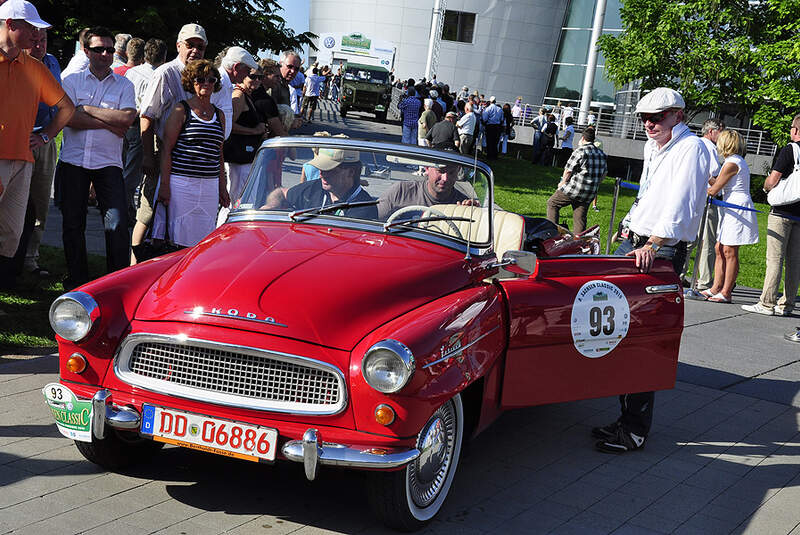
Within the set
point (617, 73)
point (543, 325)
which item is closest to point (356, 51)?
point (617, 73)

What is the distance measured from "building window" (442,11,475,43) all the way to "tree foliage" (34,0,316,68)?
37957mm

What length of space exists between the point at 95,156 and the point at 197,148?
3.09 feet

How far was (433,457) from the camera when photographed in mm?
4355

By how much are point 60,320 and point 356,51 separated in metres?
54.7

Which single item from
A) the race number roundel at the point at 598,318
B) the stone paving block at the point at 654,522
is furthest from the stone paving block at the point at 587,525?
the race number roundel at the point at 598,318

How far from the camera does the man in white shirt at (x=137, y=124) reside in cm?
950

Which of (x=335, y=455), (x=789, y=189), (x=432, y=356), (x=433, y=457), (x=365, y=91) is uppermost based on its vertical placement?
(x=365, y=91)

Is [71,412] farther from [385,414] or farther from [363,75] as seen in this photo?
[363,75]

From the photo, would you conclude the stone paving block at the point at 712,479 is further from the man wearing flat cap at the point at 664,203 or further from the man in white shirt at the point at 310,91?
the man in white shirt at the point at 310,91

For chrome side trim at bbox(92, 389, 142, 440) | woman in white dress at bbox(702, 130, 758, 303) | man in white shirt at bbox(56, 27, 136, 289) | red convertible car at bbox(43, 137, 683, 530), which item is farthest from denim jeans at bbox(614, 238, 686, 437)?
woman in white dress at bbox(702, 130, 758, 303)

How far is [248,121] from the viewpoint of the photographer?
894 centimetres

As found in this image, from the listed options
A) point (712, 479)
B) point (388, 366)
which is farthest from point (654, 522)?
point (388, 366)

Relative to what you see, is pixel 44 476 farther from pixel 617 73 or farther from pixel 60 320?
pixel 617 73

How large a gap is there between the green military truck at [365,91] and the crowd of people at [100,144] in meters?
30.3
